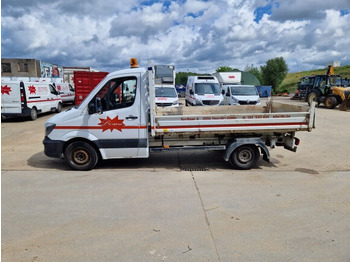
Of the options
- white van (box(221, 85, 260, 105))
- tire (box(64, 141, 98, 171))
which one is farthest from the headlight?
white van (box(221, 85, 260, 105))

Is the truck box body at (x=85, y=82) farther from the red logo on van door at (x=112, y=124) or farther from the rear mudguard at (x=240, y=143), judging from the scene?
the rear mudguard at (x=240, y=143)

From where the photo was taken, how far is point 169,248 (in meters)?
3.24

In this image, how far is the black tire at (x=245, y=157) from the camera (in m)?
6.20

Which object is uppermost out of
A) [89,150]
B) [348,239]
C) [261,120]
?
[261,120]

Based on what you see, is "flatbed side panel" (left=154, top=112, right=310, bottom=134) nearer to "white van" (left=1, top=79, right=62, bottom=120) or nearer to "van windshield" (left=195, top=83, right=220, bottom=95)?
"van windshield" (left=195, top=83, right=220, bottom=95)

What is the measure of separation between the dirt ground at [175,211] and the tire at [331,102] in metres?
15.5

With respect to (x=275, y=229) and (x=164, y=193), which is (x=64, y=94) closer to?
(x=164, y=193)

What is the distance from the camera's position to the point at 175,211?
418 centimetres

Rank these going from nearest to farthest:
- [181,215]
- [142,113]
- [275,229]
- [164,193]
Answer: [275,229] → [181,215] → [164,193] → [142,113]

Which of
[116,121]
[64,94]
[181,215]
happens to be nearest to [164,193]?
[181,215]

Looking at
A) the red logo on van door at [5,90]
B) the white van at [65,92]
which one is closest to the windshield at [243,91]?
the red logo on van door at [5,90]

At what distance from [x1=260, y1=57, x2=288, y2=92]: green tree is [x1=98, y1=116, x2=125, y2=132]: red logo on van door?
49799 mm

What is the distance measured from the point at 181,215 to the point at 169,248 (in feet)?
2.80

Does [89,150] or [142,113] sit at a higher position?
[142,113]
